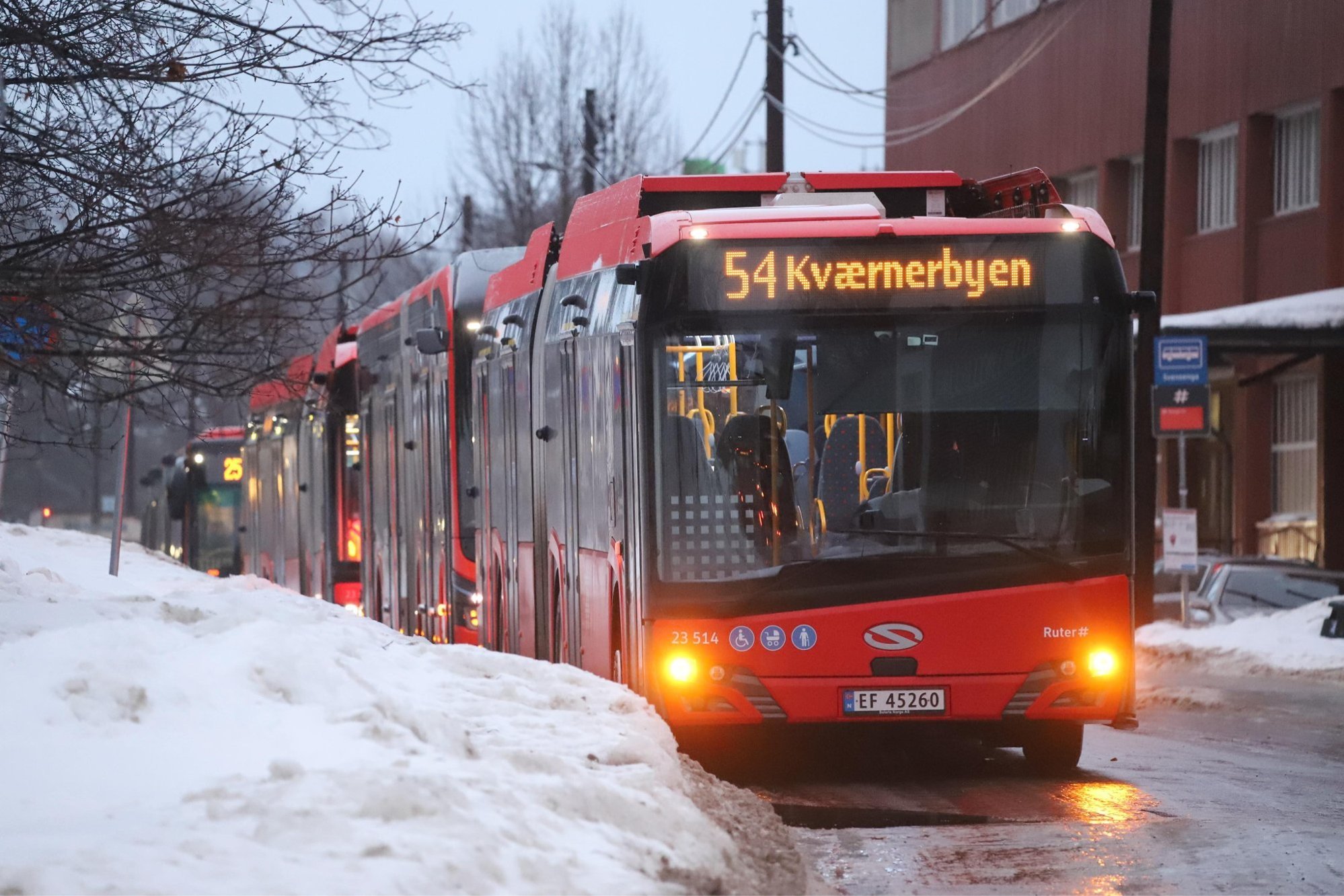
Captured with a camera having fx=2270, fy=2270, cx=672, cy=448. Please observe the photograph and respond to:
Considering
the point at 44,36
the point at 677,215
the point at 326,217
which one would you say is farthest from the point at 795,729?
the point at 44,36

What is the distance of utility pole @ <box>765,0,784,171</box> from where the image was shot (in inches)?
1248

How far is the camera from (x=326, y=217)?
13961 mm

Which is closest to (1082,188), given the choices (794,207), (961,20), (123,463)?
(961,20)

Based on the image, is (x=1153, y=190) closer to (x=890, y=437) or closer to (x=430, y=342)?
(x=430, y=342)

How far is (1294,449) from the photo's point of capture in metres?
33.9

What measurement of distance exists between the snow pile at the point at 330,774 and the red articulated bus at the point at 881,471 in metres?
1.15

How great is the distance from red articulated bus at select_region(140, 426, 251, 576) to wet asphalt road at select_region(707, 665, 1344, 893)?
96.6 feet

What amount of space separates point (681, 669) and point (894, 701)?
1.12 m

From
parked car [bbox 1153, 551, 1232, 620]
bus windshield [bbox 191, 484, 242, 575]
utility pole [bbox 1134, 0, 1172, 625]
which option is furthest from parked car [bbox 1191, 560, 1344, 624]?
bus windshield [bbox 191, 484, 242, 575]

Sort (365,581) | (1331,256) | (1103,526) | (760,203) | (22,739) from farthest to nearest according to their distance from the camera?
(1331,256) → (365,581) → (760,203) → (1103,526) → (22,739)

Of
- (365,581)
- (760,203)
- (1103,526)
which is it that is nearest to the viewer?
(1103,526)

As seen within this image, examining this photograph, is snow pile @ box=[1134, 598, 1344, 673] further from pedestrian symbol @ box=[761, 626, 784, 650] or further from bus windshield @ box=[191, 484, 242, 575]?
bus windshield @ box=[191, 484, 242, 575]

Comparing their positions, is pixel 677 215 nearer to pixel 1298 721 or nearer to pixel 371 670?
pixel 371 670

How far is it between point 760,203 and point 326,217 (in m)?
2.69
